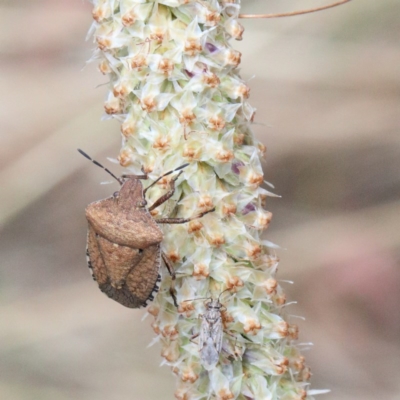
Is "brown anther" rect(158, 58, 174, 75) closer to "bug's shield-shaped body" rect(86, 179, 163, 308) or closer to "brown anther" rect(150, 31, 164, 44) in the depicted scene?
"brown anther" rect(150, 31, 164, 44)

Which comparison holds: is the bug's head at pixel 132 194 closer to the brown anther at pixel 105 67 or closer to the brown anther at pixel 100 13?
the brown anther at pixel 105 67

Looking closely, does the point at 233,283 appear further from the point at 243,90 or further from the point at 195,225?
the point at 243,90

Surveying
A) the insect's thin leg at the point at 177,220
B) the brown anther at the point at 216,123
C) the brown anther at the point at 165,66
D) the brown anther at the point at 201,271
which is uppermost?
the brown anther at the point at 165,66

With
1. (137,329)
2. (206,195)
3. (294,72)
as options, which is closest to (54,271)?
(137,329)

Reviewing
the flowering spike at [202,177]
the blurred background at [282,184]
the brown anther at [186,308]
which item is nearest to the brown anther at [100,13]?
the flowering spike at [202,177]

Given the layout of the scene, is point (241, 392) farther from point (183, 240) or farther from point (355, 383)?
point (355, 383)
